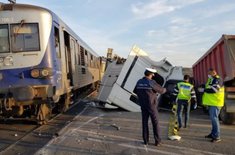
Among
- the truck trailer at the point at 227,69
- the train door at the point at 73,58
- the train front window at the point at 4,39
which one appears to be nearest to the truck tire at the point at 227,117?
the truck trailer at the point at 227,69

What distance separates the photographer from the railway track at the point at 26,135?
8.84 m

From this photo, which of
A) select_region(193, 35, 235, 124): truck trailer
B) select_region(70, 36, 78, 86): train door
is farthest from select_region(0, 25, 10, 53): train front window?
select_region(193, 35, 235, 124): truck trailer

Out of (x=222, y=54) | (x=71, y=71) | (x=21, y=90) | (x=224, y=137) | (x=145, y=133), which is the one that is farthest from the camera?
(x=71, y=71)

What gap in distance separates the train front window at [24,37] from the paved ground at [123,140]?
8.12ft

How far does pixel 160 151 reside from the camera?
318 inches

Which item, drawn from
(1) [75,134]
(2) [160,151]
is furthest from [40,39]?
(2) [160,151]

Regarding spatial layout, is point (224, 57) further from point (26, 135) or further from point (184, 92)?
point (26, 135)

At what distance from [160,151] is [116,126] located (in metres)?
3.36

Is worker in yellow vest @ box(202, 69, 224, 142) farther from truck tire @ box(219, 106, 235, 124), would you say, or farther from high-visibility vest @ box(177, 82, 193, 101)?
truck tire @ box(219, 106, 235, 124)

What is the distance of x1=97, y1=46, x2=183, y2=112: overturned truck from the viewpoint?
50.4 feet

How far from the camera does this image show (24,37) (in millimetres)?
11078

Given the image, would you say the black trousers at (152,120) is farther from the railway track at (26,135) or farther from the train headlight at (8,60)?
the train headlight at (8,60)

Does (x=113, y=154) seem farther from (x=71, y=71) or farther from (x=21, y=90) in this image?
(x=71, y=71)

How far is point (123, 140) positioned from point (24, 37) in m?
4.12
